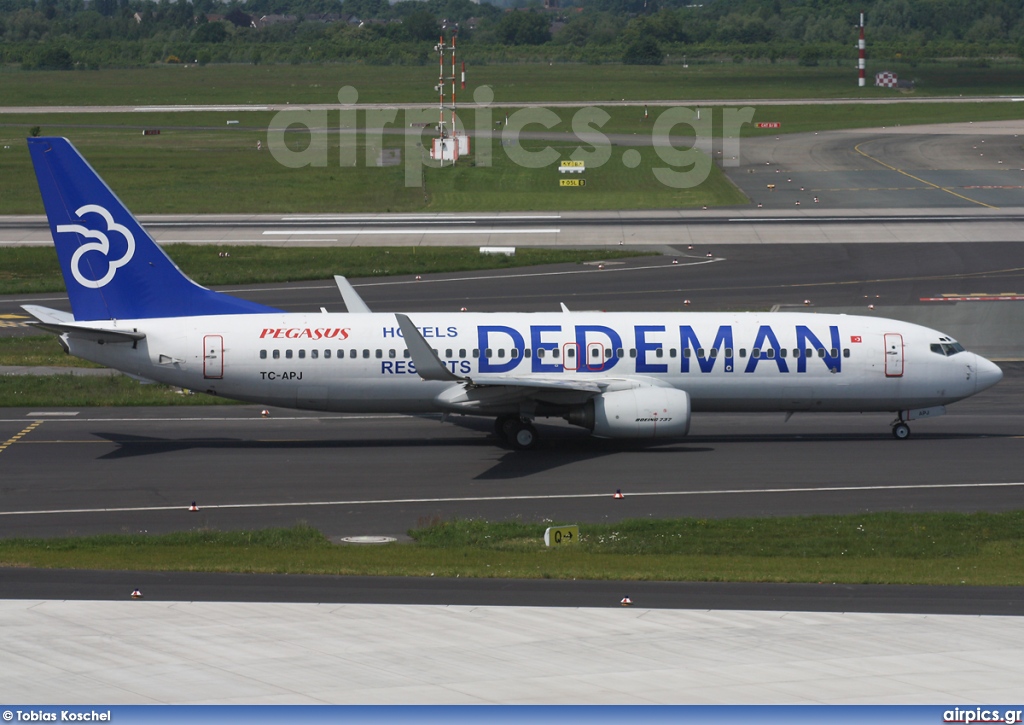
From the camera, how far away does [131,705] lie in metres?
18.5

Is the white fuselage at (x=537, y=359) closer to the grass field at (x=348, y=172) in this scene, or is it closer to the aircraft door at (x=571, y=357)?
the aircraft door at (x=571, y=357)

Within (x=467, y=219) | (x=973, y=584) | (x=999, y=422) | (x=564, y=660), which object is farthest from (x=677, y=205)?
(x=564, y=660)

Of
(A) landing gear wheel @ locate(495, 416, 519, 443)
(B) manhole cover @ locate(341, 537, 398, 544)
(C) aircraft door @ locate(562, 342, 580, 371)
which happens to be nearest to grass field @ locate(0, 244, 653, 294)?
(A) landing gear wheel @ locate(495, 416, 519, 443)

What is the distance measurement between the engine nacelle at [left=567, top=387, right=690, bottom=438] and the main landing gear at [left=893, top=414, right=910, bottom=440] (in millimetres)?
7903

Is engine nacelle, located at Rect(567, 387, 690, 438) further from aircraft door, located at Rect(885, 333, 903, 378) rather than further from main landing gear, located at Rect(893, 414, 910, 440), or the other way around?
main landing gear, located at Rect(893, 414, 910, 440)

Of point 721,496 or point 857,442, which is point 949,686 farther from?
point 857,442

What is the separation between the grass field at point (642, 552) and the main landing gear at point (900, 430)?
31.3 feet

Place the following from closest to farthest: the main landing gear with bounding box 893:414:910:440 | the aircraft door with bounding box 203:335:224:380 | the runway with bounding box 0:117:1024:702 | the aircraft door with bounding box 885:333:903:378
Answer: the runway with bounding box 0:117:1024:702, the aircraft door with bounding box 203:335:224:380, the aircraft door with bounding box 885:333:903:378, the main landing gear with bounding box 893:414:910:440

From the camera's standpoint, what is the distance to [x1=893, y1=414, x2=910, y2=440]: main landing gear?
42688mm

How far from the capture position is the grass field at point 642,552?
1103 inches

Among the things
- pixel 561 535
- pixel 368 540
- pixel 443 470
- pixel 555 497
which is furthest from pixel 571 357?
pixel 368 540

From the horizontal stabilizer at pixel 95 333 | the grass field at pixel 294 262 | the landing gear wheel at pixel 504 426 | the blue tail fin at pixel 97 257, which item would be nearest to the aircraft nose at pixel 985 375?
the landing gear wheel at pixel 504 426

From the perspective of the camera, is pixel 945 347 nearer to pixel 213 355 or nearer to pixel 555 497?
pixel 555 497

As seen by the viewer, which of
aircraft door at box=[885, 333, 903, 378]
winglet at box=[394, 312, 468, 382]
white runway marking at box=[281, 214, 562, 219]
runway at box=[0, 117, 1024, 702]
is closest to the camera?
runway at box=[0, 117, 1024, 702]
